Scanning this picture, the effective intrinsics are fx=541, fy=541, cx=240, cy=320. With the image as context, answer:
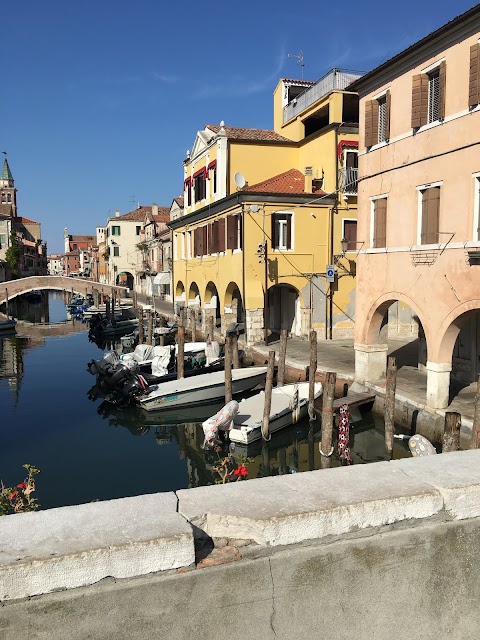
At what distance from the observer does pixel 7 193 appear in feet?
349

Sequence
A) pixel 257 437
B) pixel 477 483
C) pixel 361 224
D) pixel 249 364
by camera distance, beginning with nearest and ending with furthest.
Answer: pixel 477 483
pixel 257 437
pixel 361 224
pixel 249 364

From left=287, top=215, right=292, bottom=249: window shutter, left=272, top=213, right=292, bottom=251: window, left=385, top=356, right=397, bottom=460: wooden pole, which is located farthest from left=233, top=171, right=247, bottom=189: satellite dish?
left=385, top=356, right=397, bottom=460: wooden pole

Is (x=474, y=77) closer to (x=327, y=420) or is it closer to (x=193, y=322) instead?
(x=327, y=420)

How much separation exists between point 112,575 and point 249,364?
75.1 feet

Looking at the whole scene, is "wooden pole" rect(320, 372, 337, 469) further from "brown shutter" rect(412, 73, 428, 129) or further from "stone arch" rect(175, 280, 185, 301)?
"stone arch" rect(175, 280, 185, 301)

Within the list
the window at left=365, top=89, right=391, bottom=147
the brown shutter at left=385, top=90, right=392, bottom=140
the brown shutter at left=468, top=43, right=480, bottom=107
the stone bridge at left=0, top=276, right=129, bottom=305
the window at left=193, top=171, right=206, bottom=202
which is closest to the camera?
the brown shutter at left=468, top=43, right=480, bottom=107

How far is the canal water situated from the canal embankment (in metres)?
10.2

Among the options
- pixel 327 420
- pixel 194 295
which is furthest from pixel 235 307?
pixel 327 420

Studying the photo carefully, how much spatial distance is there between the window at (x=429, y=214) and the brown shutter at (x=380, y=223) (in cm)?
172

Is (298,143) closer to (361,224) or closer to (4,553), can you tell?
(361,224)

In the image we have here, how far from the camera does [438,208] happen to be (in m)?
14.2

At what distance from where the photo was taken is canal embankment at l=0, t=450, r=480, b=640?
6.66 feet

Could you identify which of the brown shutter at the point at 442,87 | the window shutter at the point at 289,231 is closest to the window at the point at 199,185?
the window shutter at the point at 289,231

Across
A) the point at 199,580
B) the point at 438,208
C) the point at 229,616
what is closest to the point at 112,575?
the point at 199,580
